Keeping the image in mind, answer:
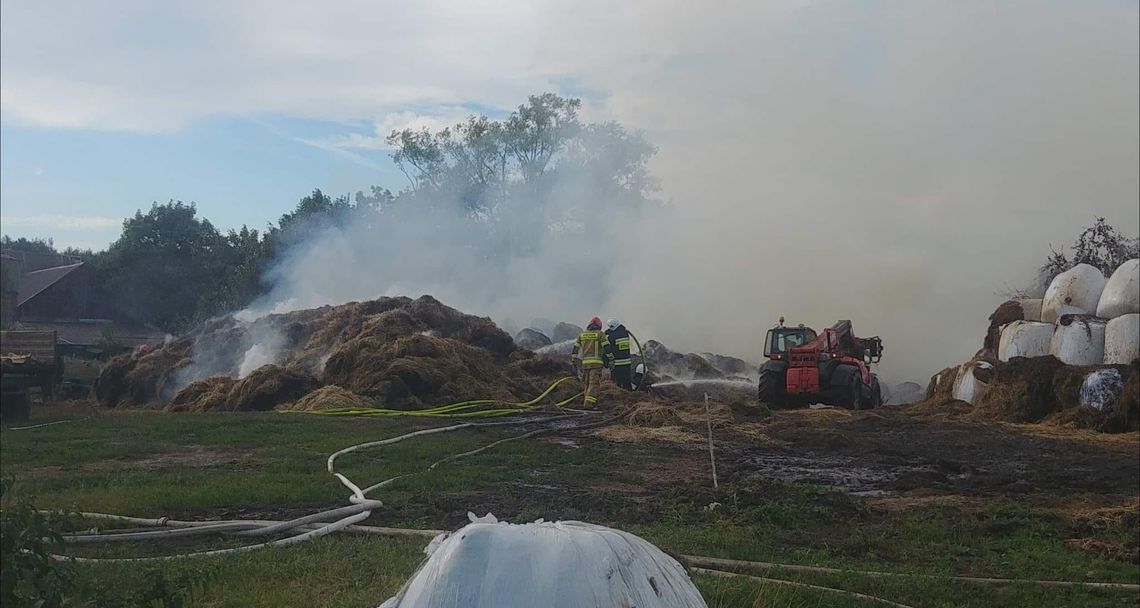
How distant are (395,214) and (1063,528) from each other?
99.9 ft

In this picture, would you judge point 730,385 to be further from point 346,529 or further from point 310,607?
point 310,607

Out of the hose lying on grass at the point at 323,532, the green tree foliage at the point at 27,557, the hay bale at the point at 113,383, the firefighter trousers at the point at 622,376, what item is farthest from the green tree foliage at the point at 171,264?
the green tree foliage at the point at 27,557

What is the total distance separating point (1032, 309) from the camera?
19.7 metres

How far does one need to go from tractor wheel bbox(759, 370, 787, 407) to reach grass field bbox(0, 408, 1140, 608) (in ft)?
27.1

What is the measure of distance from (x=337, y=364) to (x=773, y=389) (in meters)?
9.35

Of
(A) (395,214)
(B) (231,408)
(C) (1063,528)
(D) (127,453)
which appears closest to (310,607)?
(C) (1063,528)

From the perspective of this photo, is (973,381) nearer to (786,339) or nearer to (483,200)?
(786,339)

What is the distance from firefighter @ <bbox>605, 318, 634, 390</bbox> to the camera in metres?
20.8

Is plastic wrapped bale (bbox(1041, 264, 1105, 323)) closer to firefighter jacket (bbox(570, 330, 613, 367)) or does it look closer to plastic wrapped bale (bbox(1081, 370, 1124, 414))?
plastic wrapped bale (bbox(1081, 370, 1124, 414))

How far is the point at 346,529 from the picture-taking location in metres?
6.99

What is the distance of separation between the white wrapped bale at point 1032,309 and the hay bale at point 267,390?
14.7 metres

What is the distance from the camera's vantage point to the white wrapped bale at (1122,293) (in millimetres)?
17016

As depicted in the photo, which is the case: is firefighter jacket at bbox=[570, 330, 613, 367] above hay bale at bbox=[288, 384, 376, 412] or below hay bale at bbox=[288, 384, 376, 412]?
above

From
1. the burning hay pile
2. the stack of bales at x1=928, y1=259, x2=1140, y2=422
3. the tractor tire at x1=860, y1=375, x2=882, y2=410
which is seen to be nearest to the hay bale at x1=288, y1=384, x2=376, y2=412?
the burning hay pile
